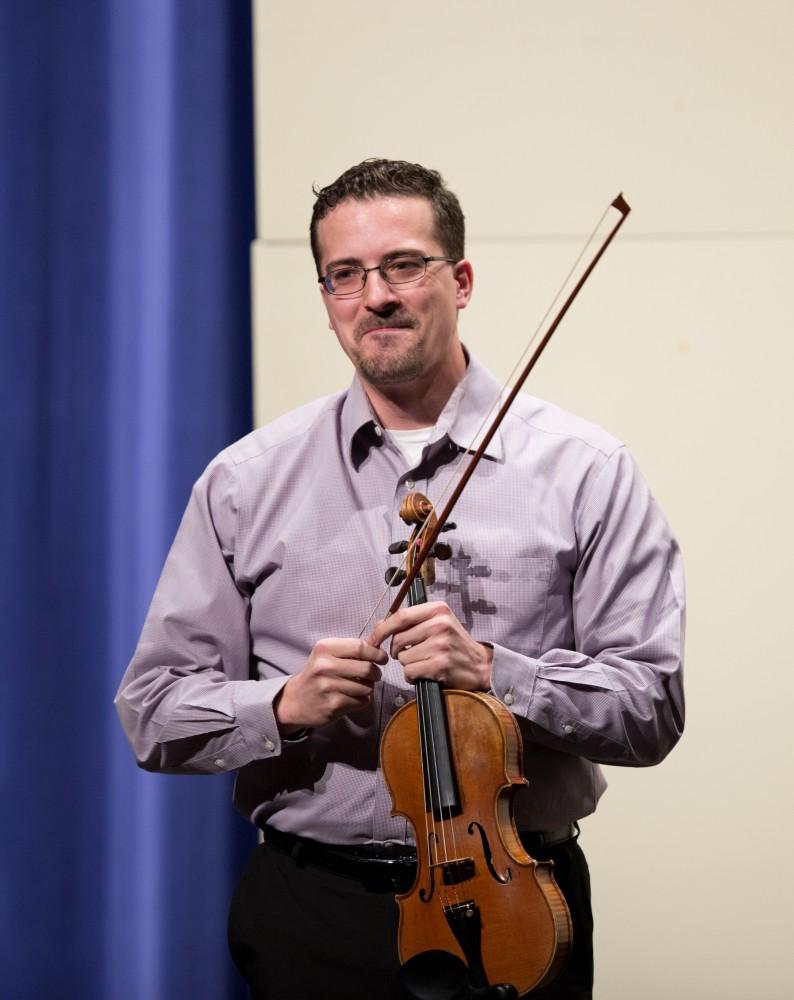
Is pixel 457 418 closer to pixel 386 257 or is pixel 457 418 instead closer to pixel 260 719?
pixel 386 257

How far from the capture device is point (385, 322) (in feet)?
4.73

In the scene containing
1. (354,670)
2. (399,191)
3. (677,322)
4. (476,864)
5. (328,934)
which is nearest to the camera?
(476,864)

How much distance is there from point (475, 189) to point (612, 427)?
47 cm

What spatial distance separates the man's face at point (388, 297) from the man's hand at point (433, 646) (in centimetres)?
34

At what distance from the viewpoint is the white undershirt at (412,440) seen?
1.53 meters

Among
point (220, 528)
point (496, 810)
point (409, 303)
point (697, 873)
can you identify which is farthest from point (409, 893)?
point (697, 873)

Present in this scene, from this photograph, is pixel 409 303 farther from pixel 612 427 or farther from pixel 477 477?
pixel 612 427

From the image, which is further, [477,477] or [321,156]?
[321,156]

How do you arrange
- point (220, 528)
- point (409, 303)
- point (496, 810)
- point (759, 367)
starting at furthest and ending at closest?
point (759, 367)
point (220, 528)
point (409, 303)
point (496, 810)

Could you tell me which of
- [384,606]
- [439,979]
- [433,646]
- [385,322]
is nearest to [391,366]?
[385,322]

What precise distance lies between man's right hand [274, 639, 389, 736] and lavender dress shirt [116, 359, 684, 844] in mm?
69

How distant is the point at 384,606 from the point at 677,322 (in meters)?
0.94

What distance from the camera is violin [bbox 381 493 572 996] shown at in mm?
1129

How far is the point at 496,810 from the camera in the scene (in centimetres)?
117
